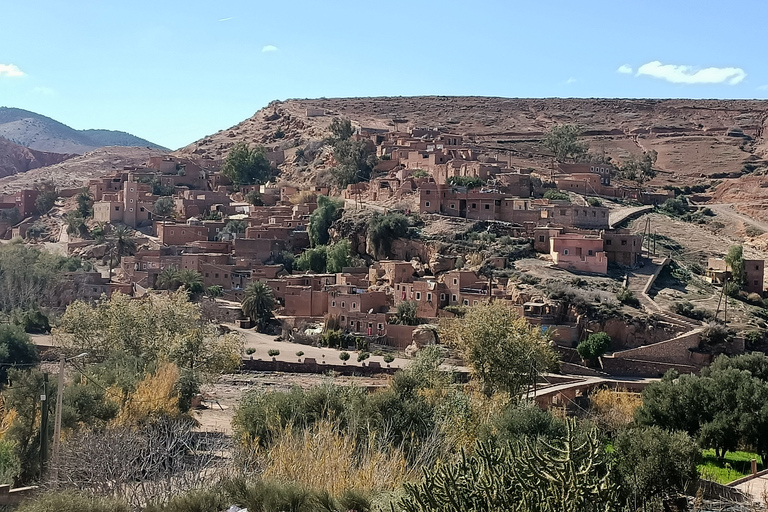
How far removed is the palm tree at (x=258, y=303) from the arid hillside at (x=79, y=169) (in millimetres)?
34783

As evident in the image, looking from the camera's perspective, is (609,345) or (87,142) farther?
(87,142)

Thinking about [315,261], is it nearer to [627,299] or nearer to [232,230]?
[232,230]

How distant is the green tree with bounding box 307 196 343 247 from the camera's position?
44000mm

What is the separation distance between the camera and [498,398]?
74.9ft

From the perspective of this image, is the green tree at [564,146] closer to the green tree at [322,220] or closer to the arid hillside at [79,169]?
the green tree at [322,220]

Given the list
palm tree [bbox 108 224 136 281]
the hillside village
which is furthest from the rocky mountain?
palm tree [bbox 108 224 136 281]

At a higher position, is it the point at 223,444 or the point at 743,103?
the point at 743,103

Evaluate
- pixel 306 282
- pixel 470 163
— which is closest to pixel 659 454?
pixel 306 282

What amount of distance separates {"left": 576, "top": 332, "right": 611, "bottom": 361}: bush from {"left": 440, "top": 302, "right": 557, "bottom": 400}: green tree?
12.9 feet

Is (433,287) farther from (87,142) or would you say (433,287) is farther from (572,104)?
(87,142)

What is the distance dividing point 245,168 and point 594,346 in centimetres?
3063

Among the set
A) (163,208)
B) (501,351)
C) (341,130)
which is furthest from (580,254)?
(341,130)

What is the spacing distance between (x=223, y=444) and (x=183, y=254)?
2299cm

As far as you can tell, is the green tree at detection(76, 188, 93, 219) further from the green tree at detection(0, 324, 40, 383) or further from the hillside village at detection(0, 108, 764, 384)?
the green tree at detection(0, 324, 40, 383)
